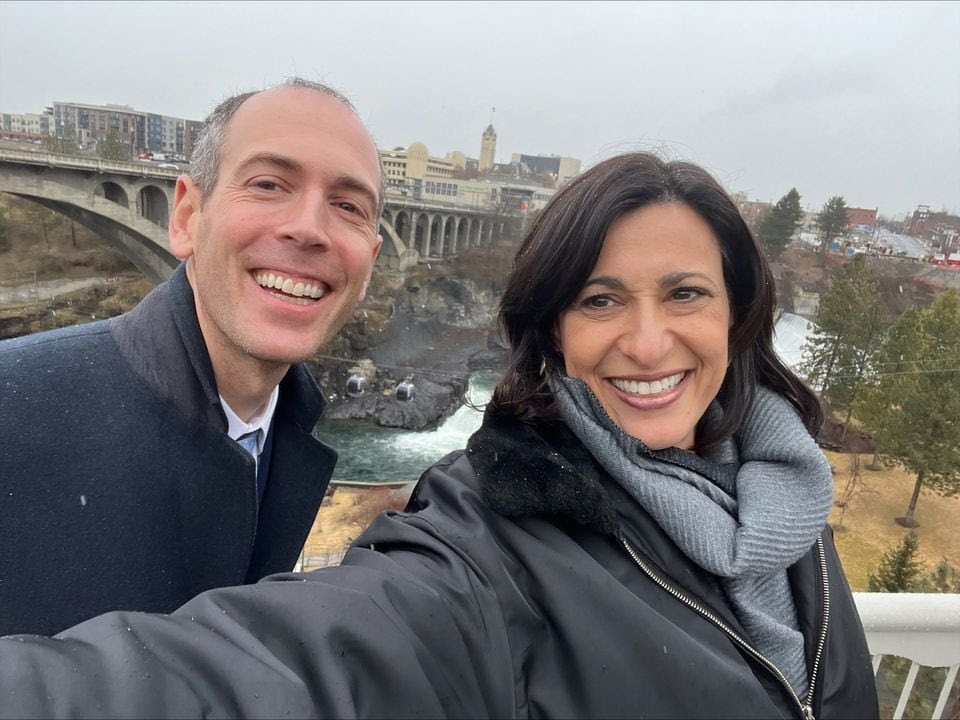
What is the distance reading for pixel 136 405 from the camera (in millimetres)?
1031

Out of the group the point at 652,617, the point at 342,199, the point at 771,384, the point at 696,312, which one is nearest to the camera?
the point at 652,617

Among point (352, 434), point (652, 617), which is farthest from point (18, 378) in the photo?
point (352, 434)

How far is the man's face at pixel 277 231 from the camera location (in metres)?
1.13

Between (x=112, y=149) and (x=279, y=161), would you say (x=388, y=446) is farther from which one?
(x=279, y=161)

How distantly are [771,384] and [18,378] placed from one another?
5.14ft

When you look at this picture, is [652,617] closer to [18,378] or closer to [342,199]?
[342,199]

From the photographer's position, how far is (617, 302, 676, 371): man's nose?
3.30ft

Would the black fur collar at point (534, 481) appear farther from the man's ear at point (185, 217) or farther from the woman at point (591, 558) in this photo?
the man's ear at point (185, 217)

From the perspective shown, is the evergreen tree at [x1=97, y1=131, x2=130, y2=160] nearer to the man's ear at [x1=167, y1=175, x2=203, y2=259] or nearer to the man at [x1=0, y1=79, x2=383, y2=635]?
the man's ear at [x1=167, y1=175, x2=203, y2=259]

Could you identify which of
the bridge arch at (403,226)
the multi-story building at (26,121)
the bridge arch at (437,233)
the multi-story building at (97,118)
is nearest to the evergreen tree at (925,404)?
the bridge arch at (403,226)

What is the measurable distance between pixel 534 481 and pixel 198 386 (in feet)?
2.26

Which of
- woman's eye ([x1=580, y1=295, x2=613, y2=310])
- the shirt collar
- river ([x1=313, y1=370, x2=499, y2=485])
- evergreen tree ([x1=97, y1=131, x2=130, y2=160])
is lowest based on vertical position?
river ([x1=313, y1=370, x2=499, y2=485])

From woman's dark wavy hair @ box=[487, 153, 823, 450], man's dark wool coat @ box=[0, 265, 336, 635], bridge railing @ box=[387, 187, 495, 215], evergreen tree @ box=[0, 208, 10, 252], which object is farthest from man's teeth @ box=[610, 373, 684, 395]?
bridge railing @ box=[387, 187, 495, 215]

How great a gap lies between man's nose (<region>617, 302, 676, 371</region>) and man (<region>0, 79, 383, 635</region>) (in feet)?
2.01
